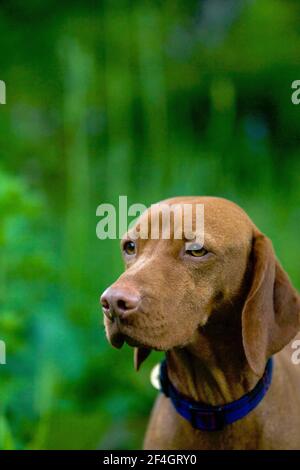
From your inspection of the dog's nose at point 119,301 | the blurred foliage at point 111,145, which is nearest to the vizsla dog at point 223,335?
the dog's nose at point 119,301

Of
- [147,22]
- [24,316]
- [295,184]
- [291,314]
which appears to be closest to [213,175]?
[295,184]

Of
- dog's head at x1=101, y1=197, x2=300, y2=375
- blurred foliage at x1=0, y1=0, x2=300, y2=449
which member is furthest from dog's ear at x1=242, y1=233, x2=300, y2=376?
blurred foliage at x1=0, y1=0, x2=300, y2=449

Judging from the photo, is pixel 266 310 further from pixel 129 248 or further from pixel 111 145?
pixel 111 145

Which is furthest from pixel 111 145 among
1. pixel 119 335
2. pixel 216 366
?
pixel 119 335

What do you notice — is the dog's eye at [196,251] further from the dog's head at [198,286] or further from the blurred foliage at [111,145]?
the blurred foliage at [111,145]

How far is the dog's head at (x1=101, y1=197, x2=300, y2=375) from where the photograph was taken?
2389 mm

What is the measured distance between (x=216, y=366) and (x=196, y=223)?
18.5 inches

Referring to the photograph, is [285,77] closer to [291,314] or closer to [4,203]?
[4,203]

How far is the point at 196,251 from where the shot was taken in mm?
2578

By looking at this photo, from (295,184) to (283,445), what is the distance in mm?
3691

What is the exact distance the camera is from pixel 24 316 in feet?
13.1

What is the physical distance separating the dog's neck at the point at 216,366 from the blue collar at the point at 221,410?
0.02m

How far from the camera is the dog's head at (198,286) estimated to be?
94.0 inches

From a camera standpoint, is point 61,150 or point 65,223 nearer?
point 65,223
